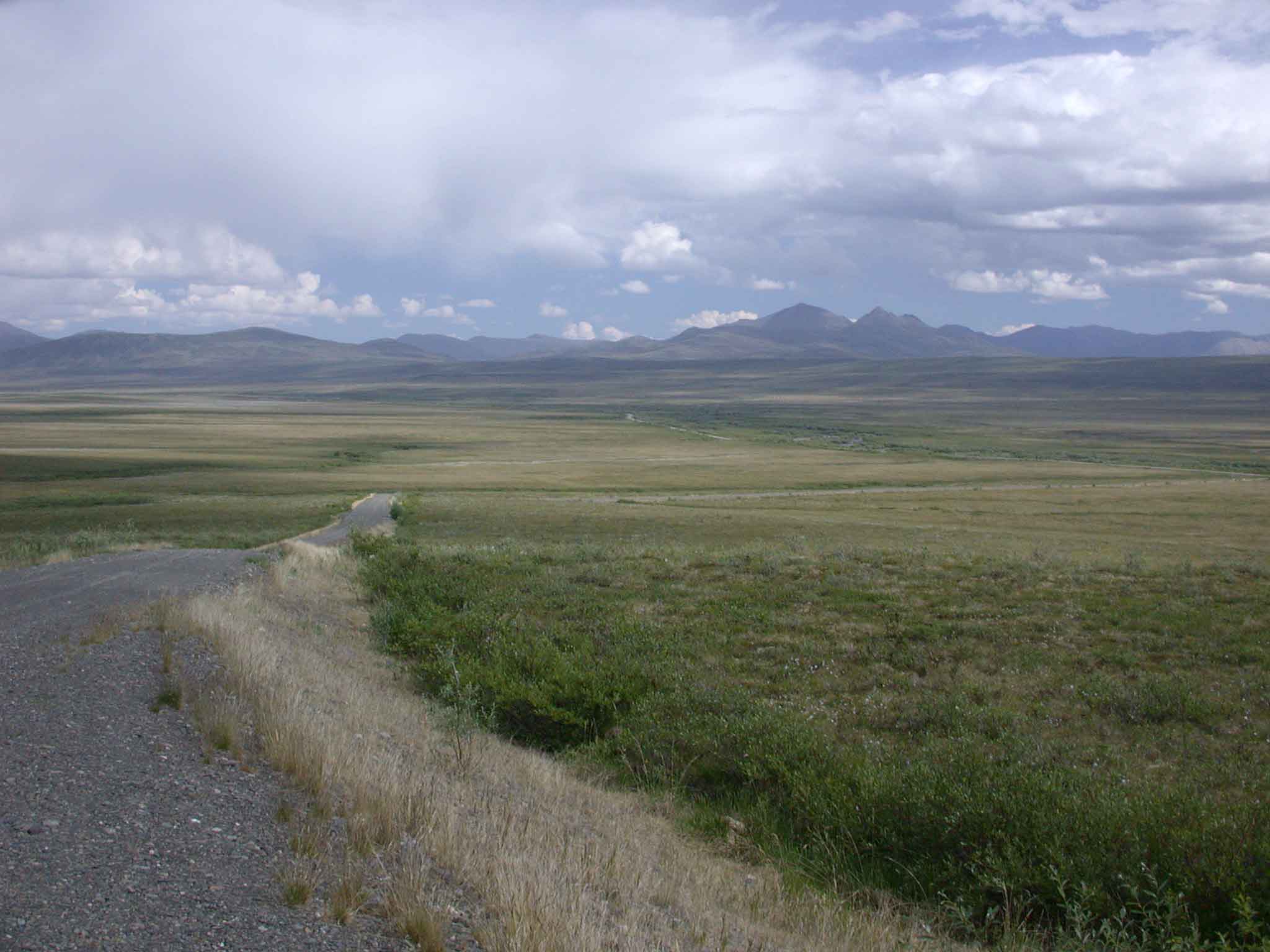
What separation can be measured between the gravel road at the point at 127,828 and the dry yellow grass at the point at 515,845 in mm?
594

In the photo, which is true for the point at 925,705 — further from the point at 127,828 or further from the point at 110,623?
the point at 110,623

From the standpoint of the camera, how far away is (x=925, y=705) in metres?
13.1

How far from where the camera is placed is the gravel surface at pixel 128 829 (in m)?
5.34

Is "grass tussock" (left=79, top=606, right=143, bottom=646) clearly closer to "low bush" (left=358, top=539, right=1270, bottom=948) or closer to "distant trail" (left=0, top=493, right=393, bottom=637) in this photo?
"distant trail" (left=0, top=493, right=393, bottom=637)

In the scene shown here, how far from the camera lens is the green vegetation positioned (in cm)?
839

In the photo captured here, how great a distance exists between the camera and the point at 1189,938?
7.27m

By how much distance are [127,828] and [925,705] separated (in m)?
10.2

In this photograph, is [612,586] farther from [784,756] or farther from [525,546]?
[784,756]

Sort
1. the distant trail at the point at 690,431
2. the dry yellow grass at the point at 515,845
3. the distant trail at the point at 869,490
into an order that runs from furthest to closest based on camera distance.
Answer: the distant trail at the point at 690,431 → the distant trail at the point at 869,490 → the dry yellow grass at the point at 515,845

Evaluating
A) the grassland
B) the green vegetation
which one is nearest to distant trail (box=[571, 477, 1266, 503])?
the grassland

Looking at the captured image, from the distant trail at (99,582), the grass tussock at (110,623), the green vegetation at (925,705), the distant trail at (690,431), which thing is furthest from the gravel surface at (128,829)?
the distant trail at (690,431)

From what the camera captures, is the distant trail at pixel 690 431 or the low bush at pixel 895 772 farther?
the distant trail at pixel 690 431

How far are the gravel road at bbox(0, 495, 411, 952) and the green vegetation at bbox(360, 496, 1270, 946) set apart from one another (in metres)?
4.33

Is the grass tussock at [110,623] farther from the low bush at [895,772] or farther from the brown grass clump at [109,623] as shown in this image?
the low bush at [895,772]
